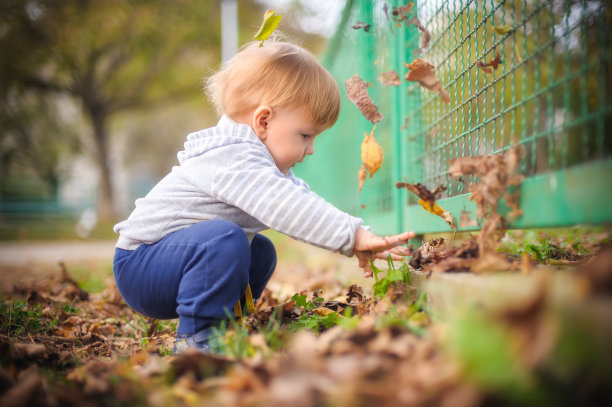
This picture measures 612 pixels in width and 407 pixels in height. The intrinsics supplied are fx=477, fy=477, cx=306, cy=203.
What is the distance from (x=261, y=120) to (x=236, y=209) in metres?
0.44

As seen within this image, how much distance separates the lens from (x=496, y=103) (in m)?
1.99

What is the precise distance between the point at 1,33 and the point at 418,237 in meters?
15.6

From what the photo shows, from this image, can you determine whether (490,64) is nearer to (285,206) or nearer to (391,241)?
(391,241)

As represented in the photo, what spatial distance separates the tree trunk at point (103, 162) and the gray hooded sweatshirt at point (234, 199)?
1538 cm

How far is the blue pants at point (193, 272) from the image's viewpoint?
6.14 feet

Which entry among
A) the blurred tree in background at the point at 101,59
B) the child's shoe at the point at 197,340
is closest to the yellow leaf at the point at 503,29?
the child's shoe at the point at 197,340

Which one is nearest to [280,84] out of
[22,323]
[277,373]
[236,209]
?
[236,209]

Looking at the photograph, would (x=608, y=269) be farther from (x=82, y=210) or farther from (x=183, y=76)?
(x=82, y=210)

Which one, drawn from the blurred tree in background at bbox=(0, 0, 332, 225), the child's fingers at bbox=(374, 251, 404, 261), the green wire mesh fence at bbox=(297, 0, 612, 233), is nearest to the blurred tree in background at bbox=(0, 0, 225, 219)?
the blurred tree in background at bbox=(0, 0, 332, 225)

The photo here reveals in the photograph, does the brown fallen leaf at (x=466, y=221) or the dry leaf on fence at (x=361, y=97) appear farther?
the dry leaf on fence at (x=361, y=97)

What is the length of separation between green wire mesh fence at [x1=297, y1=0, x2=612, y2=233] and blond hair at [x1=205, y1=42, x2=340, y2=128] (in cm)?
44

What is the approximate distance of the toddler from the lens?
187 centimetres

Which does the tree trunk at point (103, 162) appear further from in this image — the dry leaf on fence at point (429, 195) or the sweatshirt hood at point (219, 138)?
the dry leaf on fence at point (429, 195)

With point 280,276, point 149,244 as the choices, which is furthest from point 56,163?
point 149,244
